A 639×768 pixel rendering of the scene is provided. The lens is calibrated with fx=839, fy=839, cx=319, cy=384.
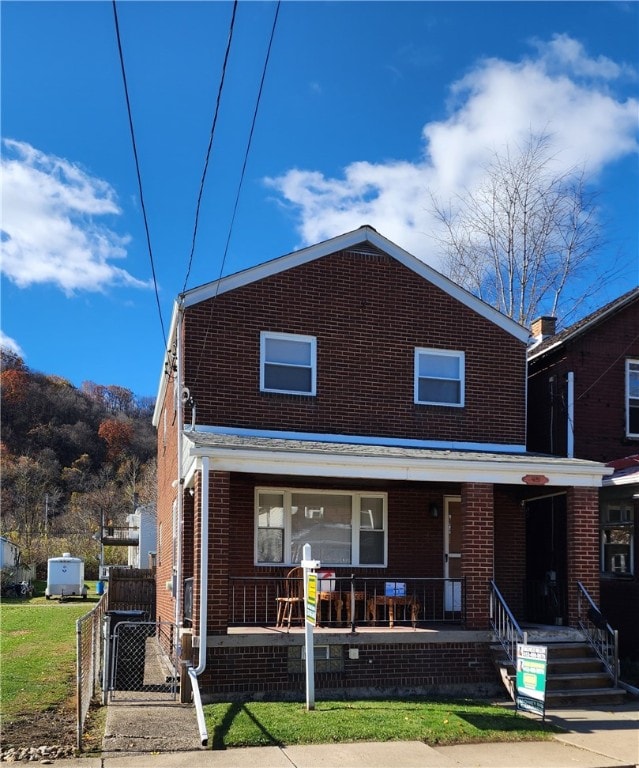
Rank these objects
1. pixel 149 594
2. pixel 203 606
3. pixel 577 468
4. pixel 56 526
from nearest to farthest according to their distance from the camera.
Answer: pixel 203 606 → pixel 577 468 → pixel 149 594 → pixel 56 526

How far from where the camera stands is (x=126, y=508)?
77188 millimetres

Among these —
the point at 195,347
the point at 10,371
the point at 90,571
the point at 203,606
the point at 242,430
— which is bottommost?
the point at 90,571

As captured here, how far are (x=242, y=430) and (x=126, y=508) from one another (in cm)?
6620

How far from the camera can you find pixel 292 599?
12500 mm

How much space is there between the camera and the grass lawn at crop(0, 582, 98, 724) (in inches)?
449

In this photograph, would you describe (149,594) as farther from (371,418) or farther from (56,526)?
(56,526)

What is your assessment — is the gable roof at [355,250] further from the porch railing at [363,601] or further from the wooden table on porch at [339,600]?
the wooden table on porch at [339,600]

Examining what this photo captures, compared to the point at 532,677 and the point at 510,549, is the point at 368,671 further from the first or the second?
the point at 510,549

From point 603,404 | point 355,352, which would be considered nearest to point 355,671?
point 355,352

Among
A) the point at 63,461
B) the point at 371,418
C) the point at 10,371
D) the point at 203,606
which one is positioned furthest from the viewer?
the point at 10,371

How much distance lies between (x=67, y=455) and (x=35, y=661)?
266ft

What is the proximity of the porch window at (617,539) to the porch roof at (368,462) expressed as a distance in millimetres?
2414

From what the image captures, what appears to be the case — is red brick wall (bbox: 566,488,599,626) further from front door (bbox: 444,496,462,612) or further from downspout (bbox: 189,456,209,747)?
downspout (bbox: 189,456,209,747)

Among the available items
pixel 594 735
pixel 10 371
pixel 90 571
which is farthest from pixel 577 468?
pixel 10 371
